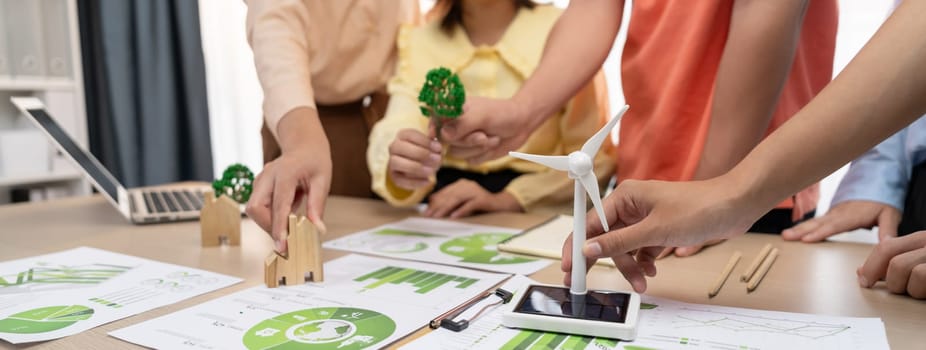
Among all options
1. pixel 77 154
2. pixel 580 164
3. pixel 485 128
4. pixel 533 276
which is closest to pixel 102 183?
pixel 77 154

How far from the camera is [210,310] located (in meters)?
0.62

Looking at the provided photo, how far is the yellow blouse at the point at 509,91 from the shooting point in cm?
127

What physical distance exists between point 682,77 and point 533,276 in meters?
0.52

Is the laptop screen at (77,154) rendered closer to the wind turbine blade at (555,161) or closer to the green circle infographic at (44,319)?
the green circle infographic at (44,319)

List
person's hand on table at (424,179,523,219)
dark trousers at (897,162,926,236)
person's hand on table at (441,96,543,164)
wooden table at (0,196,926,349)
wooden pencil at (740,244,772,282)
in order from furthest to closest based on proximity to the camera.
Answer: person's hand on table at (424,179,523,219)
person's hand on table at (441,96,543,164)
dark trousers at (897,162,926,236)
wooden pencil at (740,244,772,282)
wooden table at (0,196,926,349)

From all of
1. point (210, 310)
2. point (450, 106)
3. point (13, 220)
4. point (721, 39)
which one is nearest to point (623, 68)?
point (721, 39)

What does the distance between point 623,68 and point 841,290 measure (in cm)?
59

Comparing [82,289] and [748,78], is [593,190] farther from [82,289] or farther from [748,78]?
[82,289]

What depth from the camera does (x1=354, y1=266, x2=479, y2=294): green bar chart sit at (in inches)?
27.4

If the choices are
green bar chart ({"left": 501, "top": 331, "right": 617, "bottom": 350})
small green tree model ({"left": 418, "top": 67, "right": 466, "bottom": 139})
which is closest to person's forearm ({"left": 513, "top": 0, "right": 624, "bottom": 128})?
small green tree model ({"left": 418, "top": 67, "right": 466, "bottom": 139})

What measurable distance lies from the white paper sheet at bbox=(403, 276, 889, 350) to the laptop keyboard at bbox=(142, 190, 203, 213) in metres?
0.77

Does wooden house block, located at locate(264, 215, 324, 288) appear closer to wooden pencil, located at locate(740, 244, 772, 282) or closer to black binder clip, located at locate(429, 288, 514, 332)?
black binder clip, located at locate(429, 288, 514, 332)

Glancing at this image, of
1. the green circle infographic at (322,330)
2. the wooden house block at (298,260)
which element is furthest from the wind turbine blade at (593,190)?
the wooden house block at (298,260)

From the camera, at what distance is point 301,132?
954 mm
